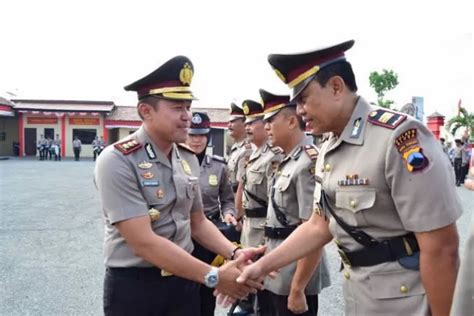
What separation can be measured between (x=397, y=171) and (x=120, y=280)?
1.52 m

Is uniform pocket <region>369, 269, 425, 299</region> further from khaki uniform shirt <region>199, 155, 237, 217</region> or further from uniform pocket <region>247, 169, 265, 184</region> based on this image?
khaki uniform shirt <region>199, 155, 237, 217</region>

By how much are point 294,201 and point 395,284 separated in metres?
1.32

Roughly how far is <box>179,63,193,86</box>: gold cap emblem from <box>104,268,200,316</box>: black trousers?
107 cm

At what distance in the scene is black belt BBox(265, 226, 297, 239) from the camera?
3.10m

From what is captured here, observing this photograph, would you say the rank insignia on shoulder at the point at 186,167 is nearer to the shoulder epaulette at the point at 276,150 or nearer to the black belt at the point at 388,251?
the black belt at the point at 388,251

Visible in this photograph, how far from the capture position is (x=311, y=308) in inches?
123

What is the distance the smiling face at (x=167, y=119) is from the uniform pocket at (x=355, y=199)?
0.99 meters

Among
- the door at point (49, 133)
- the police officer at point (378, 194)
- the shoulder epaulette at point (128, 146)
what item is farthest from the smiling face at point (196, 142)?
the door at point (49, 133)

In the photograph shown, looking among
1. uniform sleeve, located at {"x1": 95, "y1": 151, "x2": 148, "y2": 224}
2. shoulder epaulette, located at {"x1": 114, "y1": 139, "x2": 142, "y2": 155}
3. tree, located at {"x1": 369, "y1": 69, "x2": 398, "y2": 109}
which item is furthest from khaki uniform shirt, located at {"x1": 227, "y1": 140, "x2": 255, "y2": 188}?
tree, located at {"x1": 369, "y1": 69, "x2": 398, "y2": 109}

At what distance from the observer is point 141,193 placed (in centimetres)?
234

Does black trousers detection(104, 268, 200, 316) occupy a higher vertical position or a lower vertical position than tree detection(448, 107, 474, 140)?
higher

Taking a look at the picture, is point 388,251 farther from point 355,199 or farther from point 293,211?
point 293,211

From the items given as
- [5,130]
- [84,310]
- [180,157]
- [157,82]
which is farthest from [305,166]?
[5,130]

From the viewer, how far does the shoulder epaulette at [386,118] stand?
1.84 m
